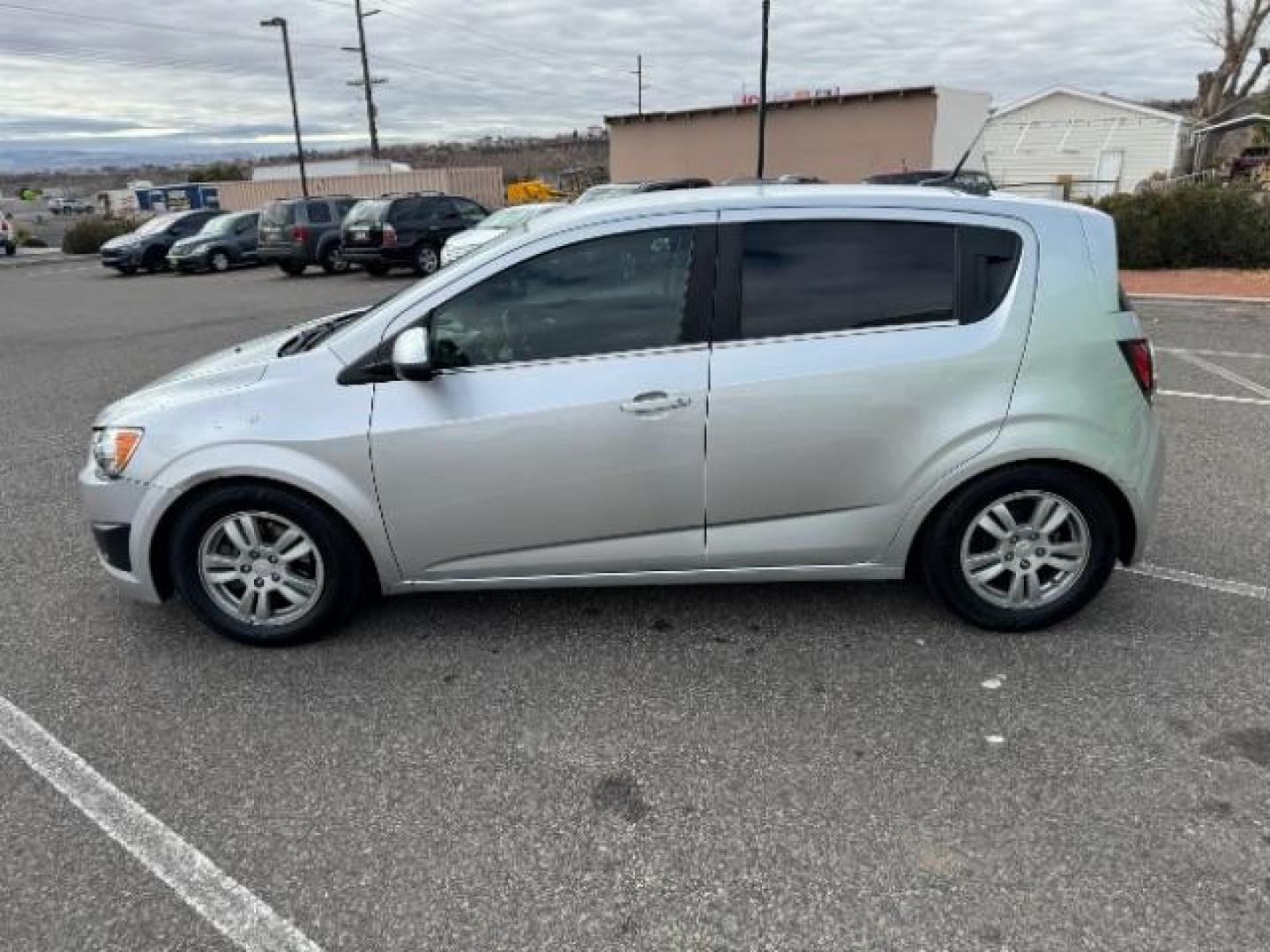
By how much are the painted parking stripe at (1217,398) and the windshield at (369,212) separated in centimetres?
1547

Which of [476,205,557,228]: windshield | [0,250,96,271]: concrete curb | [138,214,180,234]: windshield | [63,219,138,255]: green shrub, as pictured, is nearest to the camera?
[476,205,557,228]: windshield

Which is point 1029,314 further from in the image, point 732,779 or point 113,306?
point 113,306

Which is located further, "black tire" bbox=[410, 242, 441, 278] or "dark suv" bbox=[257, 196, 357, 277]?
"dark suv" bbox=[257, 196, 357, 277]

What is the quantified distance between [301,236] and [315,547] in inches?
757

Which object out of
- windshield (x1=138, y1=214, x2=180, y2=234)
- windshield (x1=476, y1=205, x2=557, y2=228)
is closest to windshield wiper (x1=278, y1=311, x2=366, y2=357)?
windshield (x1=476, y1=205, x2=557, y2=228)

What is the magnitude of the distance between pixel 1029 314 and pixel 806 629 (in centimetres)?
143

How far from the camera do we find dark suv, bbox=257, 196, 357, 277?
20938 mm

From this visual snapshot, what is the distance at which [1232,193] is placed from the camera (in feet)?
48.8

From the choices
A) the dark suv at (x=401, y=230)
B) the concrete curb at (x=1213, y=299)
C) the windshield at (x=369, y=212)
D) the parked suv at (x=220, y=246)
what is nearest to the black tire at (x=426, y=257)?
the dark suv at (x=401, y=230)

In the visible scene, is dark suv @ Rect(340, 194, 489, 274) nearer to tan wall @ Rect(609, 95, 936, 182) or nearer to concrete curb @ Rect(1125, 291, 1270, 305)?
concrete curb @ Rect(1125, 291, 1270, 305)

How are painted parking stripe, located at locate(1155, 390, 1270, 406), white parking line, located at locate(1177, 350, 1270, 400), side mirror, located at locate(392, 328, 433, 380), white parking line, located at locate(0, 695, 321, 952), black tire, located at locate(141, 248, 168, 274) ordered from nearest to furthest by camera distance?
white parking line, located at locate(0, 695, 321, 952)
side mirror, located at locate(392, 328, 433, 380)
painted parking stripe, located at locate(1155, 390, 1270, 406)
white parking line, located at locate(1177, 350, 1270, 400)
black tire, located at locate(141, 248, 168, 274)

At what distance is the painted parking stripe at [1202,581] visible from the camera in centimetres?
384

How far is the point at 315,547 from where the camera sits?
3.52 meters

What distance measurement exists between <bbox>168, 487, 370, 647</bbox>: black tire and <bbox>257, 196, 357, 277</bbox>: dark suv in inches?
719
